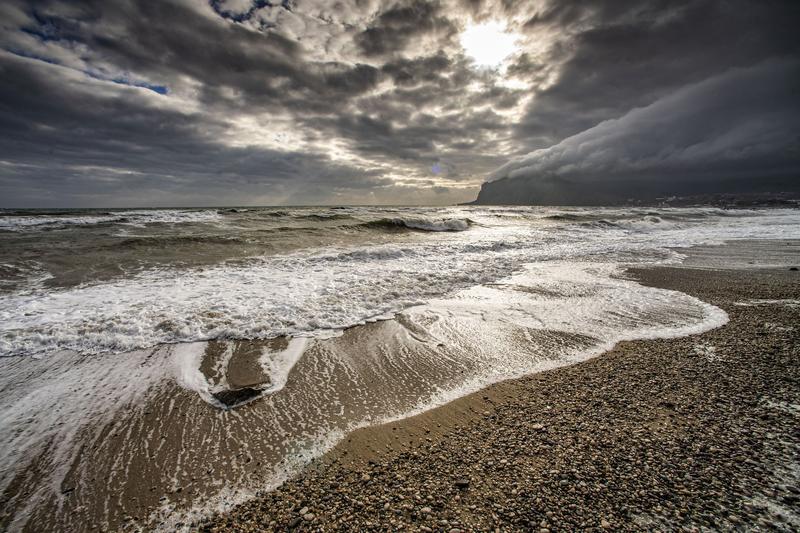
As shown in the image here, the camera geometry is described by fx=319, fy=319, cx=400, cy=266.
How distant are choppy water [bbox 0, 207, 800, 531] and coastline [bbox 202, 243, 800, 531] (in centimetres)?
36

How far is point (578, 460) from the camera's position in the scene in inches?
101

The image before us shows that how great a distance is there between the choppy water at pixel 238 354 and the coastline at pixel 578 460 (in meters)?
0.36

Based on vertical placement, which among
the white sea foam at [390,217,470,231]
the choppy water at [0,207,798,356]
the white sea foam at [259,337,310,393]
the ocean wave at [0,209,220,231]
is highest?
the ocean wave at [0,209,220,231]

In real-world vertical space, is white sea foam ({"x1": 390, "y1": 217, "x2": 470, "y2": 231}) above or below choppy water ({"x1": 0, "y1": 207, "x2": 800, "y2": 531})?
above

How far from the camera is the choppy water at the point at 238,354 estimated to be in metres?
2.74

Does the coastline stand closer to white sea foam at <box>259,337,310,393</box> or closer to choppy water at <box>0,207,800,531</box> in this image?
choppy water at <box>0,207,800,531</box>

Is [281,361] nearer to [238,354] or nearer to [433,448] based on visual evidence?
[238,354]

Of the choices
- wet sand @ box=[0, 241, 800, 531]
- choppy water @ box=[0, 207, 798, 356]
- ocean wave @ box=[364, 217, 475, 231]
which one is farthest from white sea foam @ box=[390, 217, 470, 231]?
wet sand @ box=[0, 241, 800, 531]

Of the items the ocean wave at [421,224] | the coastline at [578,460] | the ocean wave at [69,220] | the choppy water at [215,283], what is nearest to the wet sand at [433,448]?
the coastline at [578,460]

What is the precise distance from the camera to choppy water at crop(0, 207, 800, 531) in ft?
8.99

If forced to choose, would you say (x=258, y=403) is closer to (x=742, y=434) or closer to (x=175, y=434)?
(x=175, y=434)

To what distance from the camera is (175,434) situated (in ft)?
10.3

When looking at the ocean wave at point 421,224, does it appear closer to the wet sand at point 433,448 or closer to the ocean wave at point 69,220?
the ocean wave at point 69,220

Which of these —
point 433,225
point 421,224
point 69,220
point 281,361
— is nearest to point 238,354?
point 281,361
